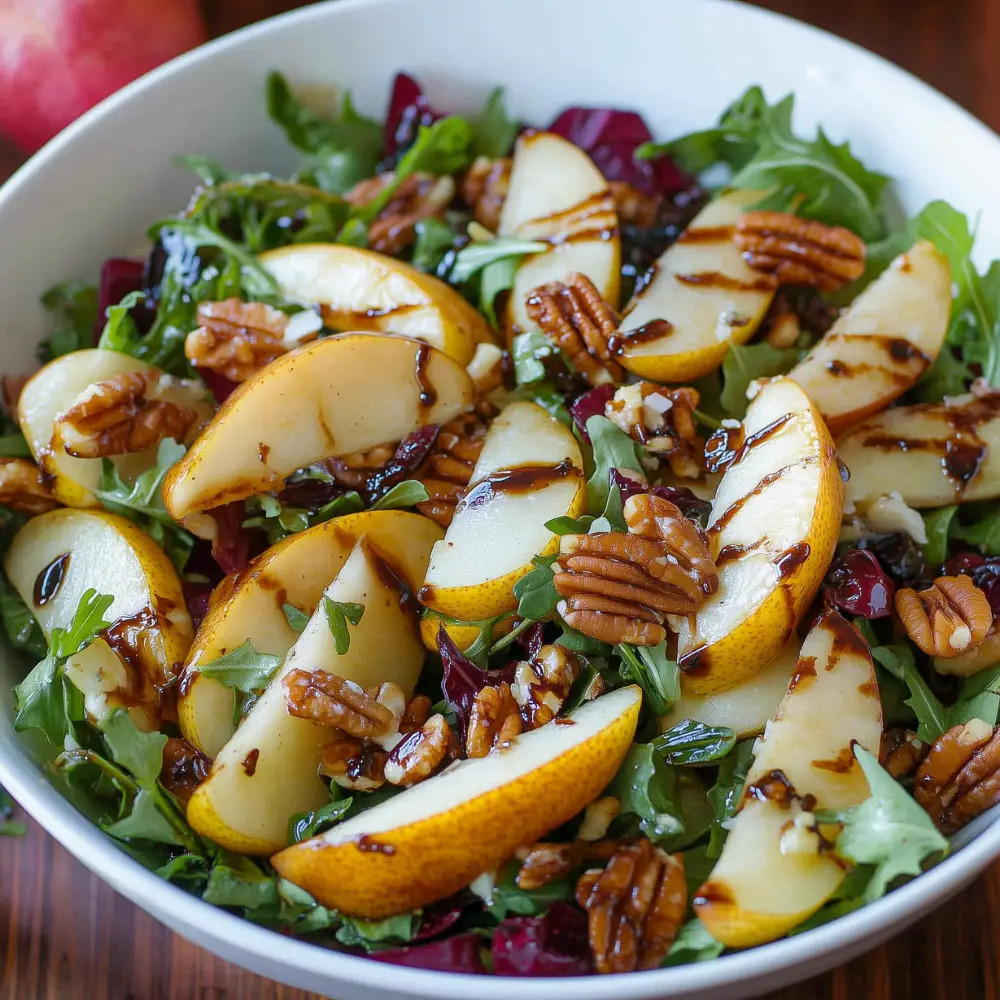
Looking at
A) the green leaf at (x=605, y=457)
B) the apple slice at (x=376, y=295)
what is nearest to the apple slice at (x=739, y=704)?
the green leaf at (x=605, y=457)

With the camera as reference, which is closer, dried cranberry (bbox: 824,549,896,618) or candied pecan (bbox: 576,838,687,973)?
candied pecan (bbox: 576,838,687,973)

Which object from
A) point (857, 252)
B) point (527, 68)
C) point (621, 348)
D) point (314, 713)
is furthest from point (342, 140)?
point (314, 713)

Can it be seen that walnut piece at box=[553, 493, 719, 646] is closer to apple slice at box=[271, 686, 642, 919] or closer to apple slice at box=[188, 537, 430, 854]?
apple slice at box=[271, 686, 642, 919]

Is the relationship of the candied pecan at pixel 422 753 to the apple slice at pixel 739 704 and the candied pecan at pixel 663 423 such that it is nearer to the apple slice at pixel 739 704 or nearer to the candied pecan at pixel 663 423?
the apple slice at pixel 739 704

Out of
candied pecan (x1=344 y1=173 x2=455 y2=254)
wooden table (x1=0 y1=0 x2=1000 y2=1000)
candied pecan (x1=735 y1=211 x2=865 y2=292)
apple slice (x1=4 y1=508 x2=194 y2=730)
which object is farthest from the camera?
candied pecan (x1=344 y1=173 x2=455 y2=254)

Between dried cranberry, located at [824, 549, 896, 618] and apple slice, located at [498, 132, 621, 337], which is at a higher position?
apple slice, located at [498, 132, 621, 337]

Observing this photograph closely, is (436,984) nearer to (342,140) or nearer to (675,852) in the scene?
(675,852)

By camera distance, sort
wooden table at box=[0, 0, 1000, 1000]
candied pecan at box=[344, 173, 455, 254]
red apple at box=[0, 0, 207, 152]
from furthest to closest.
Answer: red apple at box=[0, 0, 207, 152], candied pecan at box=[344, 173, 455, 254], wooden table at box=[0, 0, 1000, 1000]

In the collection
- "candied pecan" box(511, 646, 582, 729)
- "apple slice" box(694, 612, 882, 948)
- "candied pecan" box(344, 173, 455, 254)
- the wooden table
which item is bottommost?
the wooden table

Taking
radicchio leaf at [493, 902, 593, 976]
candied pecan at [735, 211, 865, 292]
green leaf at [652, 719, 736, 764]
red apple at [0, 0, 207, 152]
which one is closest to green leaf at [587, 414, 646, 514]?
green leaf at [652, 719, 736, 764]
